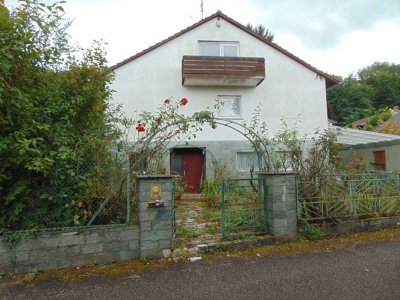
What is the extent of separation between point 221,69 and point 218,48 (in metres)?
1.75

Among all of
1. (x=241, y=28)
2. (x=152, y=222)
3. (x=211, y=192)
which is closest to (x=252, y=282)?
(x=152, y=222)

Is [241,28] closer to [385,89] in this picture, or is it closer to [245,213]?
[245,213]

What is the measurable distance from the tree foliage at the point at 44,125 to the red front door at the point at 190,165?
23.5 ft

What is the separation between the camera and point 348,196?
596 centimetres

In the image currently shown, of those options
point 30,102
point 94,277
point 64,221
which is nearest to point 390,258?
point 94,277

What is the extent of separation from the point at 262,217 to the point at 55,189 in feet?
12.5

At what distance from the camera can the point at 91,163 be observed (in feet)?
15.3

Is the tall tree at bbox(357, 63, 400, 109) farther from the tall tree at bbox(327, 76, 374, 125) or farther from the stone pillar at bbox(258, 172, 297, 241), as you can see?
the stone pillar at bbox(258, 172, 297, 241)

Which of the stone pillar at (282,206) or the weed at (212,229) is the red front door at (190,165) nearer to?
the weed at (212,229)

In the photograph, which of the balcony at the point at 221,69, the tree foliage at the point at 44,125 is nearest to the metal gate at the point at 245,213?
the tree foliage at the point at 44,125

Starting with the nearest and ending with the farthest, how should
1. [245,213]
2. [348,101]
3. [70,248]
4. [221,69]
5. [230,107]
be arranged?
[70,248]
[245,213]
[221,69]
[230,107]
[348,101]

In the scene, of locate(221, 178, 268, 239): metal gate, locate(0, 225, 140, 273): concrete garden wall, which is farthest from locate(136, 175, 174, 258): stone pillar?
locate(221, 178, 268, 239): metal gate

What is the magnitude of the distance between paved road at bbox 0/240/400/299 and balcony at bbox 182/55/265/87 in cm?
776

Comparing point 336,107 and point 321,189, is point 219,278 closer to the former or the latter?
point 321,189
